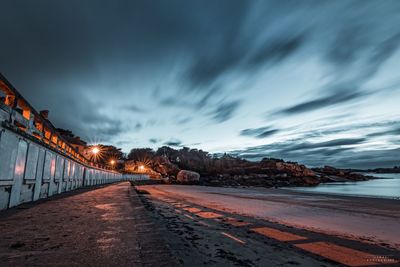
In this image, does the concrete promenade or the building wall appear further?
the building wall

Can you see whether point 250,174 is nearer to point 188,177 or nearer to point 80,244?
point 188,177

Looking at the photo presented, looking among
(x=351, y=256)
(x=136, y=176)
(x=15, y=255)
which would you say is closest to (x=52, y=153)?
(x=15, y=255)

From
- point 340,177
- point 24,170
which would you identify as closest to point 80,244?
point 24,170

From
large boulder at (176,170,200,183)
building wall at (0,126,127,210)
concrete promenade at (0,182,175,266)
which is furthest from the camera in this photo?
large boulder at (176,170,200,183)

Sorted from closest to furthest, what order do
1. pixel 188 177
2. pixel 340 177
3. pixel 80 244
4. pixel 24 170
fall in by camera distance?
pixel 80 244 → pixel 24 170 → pixel 188 177 → pixel 340 177

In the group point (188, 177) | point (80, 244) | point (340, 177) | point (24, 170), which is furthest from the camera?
point (340, 177)

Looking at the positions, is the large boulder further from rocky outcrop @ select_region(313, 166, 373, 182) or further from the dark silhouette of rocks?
rocky outcrop @ select_region(313, 166, 373, 182)

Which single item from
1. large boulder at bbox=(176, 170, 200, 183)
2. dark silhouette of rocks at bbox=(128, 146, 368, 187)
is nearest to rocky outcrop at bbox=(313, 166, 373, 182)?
dark silhouette of rocks at bbox=(128, 146, 368, 187)

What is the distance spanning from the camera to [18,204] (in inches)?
281

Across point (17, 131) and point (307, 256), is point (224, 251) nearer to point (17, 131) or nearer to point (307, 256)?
point (307, 256)

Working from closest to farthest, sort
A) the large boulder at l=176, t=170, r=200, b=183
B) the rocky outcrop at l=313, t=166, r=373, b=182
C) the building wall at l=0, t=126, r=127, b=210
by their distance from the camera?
the building wall at l=0, t=126, r=127, b=210
the large boulder at l=176, t=170, r=200, b=183
the rocky outcrop at l=313, t=166, r=373, b=182

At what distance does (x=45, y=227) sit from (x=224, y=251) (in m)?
3.24

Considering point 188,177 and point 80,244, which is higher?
point 188,177

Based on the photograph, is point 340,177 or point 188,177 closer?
point 188,177
